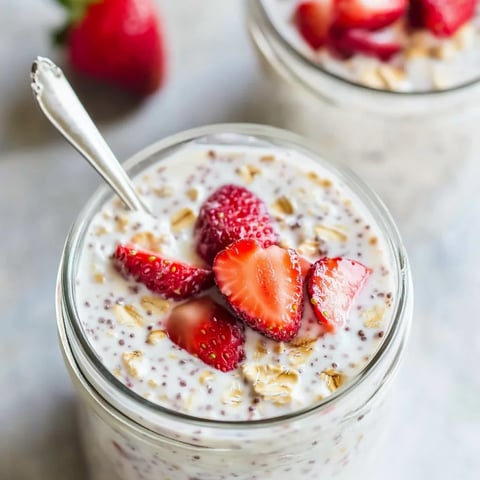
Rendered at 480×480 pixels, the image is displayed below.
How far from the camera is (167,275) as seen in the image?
1.32 m

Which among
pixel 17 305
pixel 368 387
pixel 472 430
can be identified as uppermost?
pixel 368 387

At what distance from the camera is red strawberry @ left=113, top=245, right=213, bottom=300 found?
51.9 inches

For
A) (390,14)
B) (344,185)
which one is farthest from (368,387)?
(390,14)

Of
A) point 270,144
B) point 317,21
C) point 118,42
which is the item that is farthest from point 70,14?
point 270,144

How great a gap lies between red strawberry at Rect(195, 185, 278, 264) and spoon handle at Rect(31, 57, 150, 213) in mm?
109

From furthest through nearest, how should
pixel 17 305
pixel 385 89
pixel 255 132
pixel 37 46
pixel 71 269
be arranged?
pixel 37 46
pixel 17 305
pixel 385 89
pixel 255 132
pixel 71 269

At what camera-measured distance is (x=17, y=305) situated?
174cm

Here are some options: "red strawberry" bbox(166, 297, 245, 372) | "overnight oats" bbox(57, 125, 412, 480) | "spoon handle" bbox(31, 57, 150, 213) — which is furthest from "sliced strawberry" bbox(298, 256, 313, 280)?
"spoon handle" bbox(31, 57, 150, 213)

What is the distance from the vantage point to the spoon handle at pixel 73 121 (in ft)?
4.54

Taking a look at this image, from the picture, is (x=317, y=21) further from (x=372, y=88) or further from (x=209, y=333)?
(x=209, y=333)

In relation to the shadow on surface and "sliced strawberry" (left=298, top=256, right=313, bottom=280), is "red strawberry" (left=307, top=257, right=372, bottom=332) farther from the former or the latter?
the shadow on surface

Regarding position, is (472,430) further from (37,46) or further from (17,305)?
(37,46)

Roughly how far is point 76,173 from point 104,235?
49cm

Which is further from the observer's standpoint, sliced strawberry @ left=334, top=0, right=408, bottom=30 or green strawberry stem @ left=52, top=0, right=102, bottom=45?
green strawberry stem @ left=52, top=0, right=102, bottom=45
